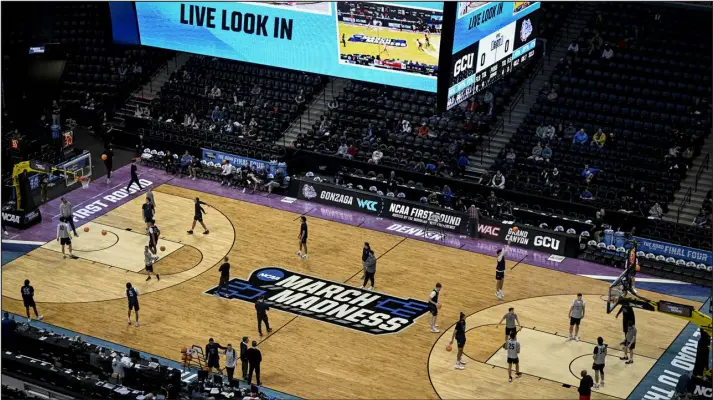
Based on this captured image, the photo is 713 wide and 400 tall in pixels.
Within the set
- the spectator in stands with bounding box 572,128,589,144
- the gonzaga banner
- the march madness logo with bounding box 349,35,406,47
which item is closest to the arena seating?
the spectator in stands with bounding box 572,128,589,144

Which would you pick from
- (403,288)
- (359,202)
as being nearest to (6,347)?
(403,288)

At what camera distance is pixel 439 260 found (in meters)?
44.7

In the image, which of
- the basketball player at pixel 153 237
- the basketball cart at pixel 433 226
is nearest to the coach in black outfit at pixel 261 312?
the basketball player at pixel 153 237

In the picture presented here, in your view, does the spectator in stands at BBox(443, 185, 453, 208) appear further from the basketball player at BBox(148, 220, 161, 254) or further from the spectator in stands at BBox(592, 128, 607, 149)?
the basketball player at BBox(148, 220, 161, 254)

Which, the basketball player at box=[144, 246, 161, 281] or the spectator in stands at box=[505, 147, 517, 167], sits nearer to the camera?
the basketball player at box=[144, 246, 161, 281]

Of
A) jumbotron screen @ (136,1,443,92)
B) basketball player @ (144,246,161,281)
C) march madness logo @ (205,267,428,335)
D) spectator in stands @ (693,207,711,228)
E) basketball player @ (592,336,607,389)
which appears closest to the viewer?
basketball player @ (592,336,607,389)

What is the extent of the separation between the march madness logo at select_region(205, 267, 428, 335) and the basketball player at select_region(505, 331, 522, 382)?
4497 millimetres

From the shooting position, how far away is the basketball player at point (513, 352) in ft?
117

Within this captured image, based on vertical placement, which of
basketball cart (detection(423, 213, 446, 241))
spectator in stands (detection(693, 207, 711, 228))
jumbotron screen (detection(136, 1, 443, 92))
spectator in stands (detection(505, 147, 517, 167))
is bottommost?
basketball cart (detection(423, 213, 446, 241))

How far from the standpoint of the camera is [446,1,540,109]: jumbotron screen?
1636 inches

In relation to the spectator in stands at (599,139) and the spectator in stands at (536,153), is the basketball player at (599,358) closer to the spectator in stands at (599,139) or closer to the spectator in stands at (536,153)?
the spectator in stands at (536,153)

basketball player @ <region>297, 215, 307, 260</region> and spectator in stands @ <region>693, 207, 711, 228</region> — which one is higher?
spectator in stands @ <region>693, 207, 711, 228</region>

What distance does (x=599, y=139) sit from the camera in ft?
160

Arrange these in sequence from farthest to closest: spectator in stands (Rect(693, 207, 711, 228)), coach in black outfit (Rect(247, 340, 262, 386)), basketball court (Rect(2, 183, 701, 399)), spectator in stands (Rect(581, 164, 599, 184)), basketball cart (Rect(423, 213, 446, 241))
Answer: spectator in stands (Rect(581, 164, 599, 184))
basketball cart (Rect(423, 213, 446, 241))
spectator in stands (Rect(693, 207, 711, 228))
basketball court (Rect(2, 183, 701, 399))
coach in black outfit (Rect(247, 340, 262, 386))
